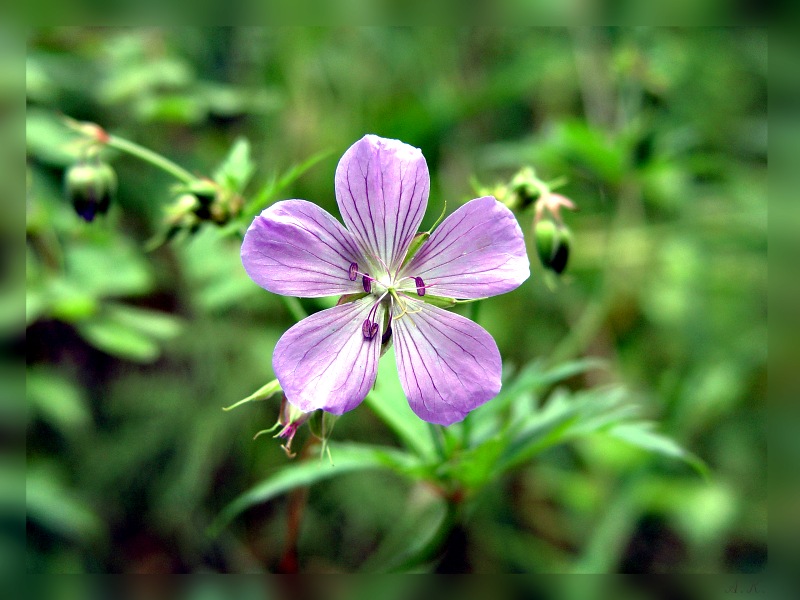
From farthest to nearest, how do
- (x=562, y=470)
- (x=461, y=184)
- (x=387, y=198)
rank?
(x=461, y=184)
(x=562, y=470)
(x=387, y=198)

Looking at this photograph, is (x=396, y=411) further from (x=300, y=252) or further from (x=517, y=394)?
(x=300, y=252)

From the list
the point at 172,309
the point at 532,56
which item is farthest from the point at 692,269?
the point at 172,309

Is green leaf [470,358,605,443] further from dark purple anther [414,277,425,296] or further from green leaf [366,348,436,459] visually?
dark purple anther [414,277,425,296]

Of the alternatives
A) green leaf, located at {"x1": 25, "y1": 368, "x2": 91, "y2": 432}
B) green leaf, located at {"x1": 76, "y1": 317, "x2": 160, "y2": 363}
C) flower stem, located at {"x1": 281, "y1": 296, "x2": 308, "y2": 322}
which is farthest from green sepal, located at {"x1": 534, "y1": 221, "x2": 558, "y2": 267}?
green leaf, located at {"x1": 25, "y1": 368, "x2": 91, "y2": 432}

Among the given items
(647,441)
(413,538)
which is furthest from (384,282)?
(413,538)

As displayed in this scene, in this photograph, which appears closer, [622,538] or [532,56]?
[622,538]

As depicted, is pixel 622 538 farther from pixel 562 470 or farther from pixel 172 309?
pixel 172 309
